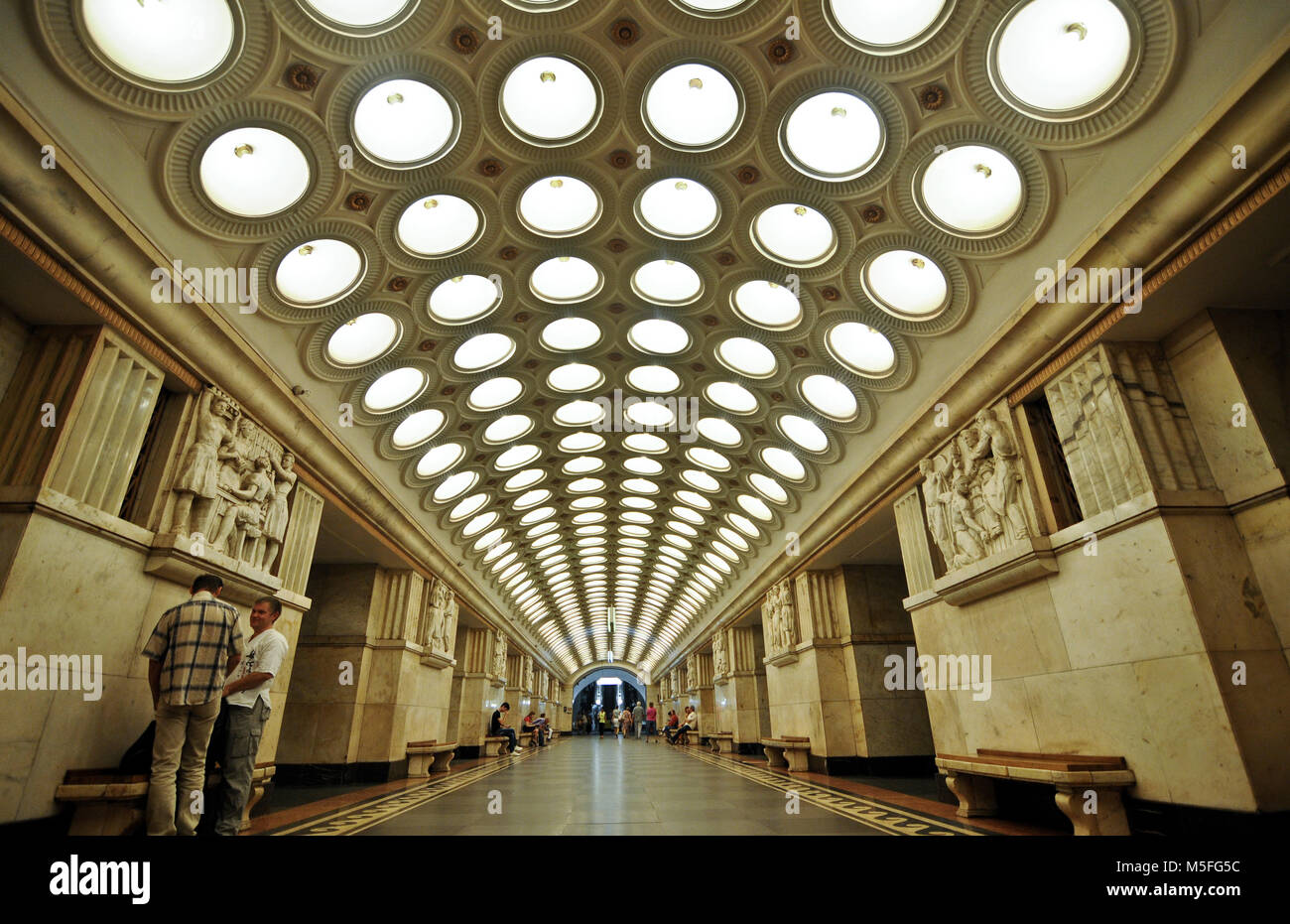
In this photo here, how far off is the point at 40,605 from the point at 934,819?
797 cm

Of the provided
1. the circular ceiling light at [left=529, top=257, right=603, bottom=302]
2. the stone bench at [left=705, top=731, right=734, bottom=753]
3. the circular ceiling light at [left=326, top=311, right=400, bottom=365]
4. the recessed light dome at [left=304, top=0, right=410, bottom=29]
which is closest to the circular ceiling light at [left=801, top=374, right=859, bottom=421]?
the circular ceiling light at [left=529, top=257, right=603, bottom=302]

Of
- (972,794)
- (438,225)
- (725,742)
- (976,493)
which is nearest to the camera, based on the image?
(972,794)

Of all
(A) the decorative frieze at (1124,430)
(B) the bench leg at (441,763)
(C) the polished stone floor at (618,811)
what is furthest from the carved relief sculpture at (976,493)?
(B) the bench leg at (441,763)

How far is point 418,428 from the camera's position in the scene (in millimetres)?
11016

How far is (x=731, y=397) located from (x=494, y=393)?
461 centimetres

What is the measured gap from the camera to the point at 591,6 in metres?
5.49

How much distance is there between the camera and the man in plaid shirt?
4.15m

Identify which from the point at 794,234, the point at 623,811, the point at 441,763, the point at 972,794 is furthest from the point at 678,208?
the point at 441,763

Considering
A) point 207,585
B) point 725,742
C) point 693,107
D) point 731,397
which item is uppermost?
point 693,107

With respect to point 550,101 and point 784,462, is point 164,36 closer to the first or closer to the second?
point 550,101

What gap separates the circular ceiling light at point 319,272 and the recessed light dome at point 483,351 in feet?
7.48

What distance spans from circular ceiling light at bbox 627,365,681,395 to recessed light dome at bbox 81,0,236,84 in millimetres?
7427
